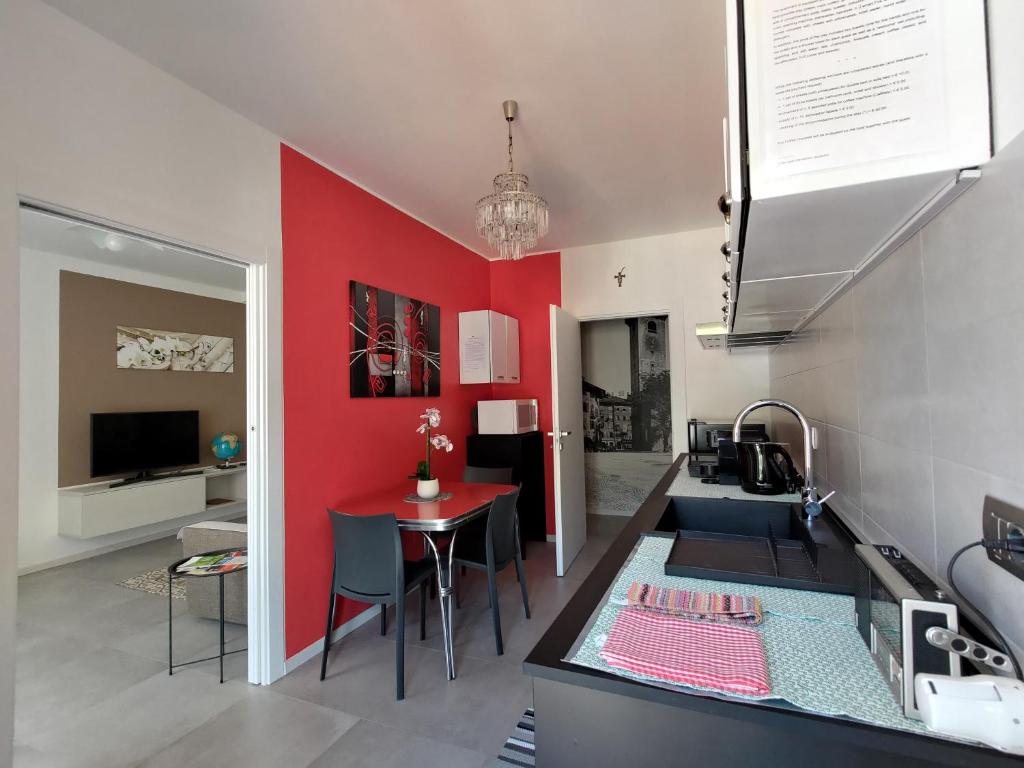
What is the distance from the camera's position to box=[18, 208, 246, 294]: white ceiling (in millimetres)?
3533

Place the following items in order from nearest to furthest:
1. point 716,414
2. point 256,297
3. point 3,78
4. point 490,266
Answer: point 3,78, point 256,297, point 716,414, point 490,266

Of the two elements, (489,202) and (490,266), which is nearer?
(489,202)

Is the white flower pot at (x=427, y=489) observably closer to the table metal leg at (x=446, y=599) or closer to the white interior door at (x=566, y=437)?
the table metal leg at (x=446, y=599)

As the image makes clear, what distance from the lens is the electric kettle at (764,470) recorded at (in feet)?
5.64

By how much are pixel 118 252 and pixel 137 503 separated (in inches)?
91.6

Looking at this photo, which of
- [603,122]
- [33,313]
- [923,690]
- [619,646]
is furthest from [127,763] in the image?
[33,313]

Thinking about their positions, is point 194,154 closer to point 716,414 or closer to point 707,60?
point 707,60

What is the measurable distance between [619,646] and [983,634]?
1.64ft

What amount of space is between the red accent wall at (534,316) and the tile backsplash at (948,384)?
10.6 ft

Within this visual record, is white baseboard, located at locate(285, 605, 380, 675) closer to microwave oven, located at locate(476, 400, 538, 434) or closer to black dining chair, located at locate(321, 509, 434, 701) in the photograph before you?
black dining chair, located at locate(321, 509, 434, 701)

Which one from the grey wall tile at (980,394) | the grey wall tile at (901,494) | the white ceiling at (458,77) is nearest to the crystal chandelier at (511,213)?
the white ceiling at (458,77)

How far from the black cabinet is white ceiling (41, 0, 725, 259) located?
6.89 feet

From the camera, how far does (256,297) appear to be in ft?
7.51

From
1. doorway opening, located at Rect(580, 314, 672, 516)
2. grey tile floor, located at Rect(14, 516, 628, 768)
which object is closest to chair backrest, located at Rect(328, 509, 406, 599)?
grey tile floor, located at Rect(14, 516, 628, 768)
